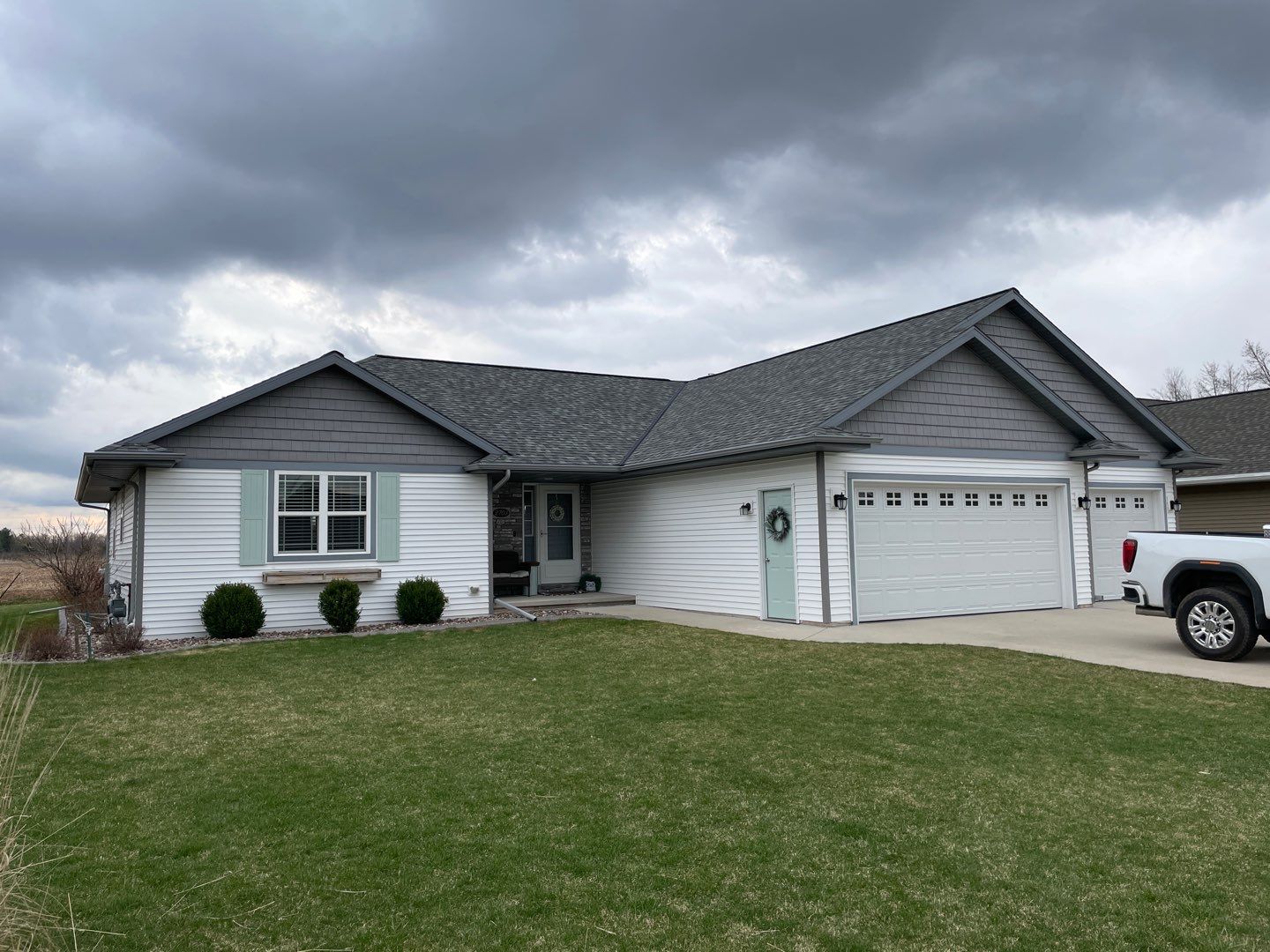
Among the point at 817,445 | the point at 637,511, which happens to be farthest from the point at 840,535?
the point at 637,511

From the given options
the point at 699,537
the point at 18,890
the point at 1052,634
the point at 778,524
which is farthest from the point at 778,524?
the point at 18,890

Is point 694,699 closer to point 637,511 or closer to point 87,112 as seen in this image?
point 637,511

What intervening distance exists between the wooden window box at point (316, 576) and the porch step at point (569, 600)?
2.64 metres

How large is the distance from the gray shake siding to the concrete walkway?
423cm

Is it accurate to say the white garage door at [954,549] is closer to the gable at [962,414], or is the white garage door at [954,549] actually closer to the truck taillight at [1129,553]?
the gable at [962,414]

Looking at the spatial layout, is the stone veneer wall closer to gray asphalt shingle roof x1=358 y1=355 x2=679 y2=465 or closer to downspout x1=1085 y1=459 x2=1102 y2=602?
gray asphalt shingle roof x1=358 y1=355 x2=679 y2=465

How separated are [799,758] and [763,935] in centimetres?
272

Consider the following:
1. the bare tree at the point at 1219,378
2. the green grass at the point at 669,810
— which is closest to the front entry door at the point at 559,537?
the green grass at the point at 669,810

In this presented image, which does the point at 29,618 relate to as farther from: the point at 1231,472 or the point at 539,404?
the point at 1231,472

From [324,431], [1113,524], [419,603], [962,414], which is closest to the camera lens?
[419,603]

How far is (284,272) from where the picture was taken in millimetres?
14125

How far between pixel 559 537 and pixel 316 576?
5832 mm

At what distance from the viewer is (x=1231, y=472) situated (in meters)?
19.0

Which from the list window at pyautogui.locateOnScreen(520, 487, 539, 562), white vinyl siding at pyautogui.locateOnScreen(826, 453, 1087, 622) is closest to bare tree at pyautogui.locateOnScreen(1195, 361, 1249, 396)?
white vinyl siding at pyautogui.locateOnScreen(826, 453, 1087, 622)
